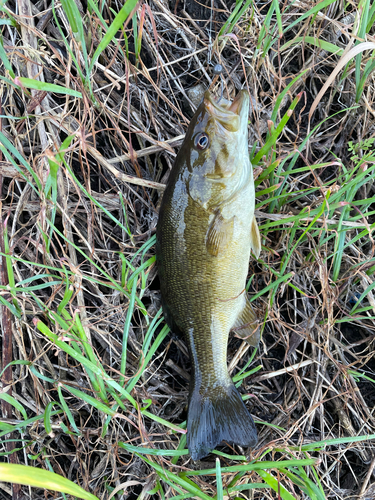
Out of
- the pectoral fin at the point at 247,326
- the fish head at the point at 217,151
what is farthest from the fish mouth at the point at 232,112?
the pectoral fin at the point at 247,326

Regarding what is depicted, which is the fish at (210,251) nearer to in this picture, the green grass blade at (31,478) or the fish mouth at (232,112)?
the fish mouth at (232,112)

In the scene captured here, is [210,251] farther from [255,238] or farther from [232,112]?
[232,112]

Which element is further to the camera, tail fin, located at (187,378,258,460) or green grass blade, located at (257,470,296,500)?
tail fin, located at (187,378,258,460)

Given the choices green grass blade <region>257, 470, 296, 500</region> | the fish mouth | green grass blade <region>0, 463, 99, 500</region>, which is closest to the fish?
the fish mouth

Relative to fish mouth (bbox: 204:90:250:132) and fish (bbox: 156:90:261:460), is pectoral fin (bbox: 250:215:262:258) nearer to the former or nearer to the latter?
fish (bbox: 156:90:261:460)

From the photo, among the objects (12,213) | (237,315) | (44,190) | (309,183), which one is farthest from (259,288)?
(12,213)

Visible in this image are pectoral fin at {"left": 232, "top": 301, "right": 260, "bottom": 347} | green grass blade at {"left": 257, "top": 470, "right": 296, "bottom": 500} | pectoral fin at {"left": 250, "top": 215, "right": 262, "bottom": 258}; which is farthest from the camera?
pectoral fin at {"left": 232, "top": 301, "right": 260, "bottom": 347}

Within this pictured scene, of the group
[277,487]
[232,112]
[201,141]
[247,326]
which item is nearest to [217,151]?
[201,141]
